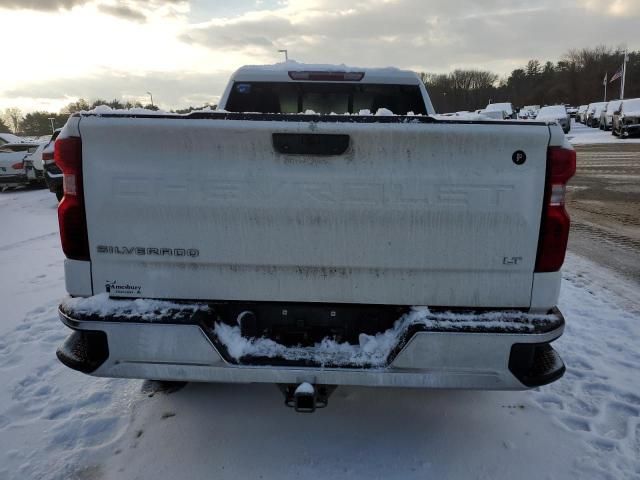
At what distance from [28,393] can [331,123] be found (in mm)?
2967

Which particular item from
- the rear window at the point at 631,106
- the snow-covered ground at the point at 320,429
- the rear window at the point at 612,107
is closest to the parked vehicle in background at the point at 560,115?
the rear window at the point at 612,107

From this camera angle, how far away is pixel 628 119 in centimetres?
2781

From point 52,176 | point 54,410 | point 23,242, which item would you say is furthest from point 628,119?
point 54,410

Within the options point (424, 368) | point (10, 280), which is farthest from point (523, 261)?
point (10, 280)

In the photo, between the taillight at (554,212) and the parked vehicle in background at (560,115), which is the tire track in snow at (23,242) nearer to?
the taillight at (554,212)

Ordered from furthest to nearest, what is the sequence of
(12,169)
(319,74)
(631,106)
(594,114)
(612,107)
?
1. (594,114)
2. (612,107)
3. (631,106)
4. (12,169)
5. (319,74)

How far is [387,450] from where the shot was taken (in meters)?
2.82

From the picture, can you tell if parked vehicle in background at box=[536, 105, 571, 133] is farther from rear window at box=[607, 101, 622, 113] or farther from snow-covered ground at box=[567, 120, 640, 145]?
rear window at box=[607, 101, 622, 113]

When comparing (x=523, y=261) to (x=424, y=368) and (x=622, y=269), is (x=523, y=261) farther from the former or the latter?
(x=622, y=269)

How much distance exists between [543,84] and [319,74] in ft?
343

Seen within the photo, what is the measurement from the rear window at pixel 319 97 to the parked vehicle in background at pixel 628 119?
2911 cm

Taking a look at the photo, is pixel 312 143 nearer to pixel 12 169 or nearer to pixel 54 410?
pixel 54 410

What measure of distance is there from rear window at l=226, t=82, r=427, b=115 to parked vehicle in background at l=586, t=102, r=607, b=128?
1637 inches

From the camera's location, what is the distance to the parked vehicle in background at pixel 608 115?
33.5 metres
